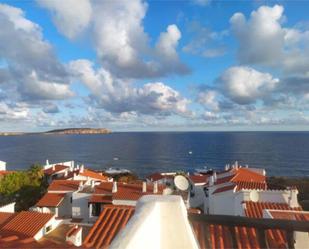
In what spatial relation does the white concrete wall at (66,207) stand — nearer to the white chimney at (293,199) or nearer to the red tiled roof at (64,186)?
the red tiled roof at (64,186)

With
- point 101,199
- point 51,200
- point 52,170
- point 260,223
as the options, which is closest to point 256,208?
point 101,199

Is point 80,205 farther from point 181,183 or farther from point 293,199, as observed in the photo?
point 293,199

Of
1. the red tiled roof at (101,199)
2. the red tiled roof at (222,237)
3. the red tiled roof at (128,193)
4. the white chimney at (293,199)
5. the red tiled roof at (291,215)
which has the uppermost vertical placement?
the red tiled roof at (222,237)

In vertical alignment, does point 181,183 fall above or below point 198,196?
above

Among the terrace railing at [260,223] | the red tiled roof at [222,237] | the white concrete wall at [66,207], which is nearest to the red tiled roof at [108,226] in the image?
the red tiled roof at [222,237]

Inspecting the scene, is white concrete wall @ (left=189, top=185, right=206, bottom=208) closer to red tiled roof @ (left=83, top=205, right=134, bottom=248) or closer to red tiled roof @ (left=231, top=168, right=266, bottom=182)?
red tiled roof @ (left=231, top=168, right=266, bottom=182)

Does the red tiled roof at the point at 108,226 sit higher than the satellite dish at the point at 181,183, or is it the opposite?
the red tiled roof at the point at 108,226
